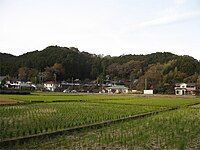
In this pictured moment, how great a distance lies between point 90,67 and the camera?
106750 millimetres

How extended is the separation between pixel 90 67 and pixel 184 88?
4968 cm

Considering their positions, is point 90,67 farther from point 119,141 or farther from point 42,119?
point 119,141

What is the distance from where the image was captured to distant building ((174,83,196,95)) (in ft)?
208

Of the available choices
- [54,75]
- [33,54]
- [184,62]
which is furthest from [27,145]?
[33,54]

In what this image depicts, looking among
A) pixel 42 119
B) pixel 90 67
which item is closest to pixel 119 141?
pixel 42 119

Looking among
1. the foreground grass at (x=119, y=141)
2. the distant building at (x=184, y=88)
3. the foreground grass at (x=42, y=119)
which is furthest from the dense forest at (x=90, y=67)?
the foreground grass at (x=119, y=141)

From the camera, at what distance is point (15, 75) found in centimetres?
9181

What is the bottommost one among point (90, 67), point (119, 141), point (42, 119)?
point (119, 141)

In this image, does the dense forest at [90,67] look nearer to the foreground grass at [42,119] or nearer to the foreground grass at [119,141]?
the foreground grass at [42,119]

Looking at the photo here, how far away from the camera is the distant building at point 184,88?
63.4 m

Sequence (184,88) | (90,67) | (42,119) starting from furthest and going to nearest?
(90,67) < (184,88) < (42,119)

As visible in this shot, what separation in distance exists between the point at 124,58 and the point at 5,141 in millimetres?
105114

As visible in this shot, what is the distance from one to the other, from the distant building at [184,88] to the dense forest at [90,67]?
315cm

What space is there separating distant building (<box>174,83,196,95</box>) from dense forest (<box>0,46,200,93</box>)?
3.15 m
